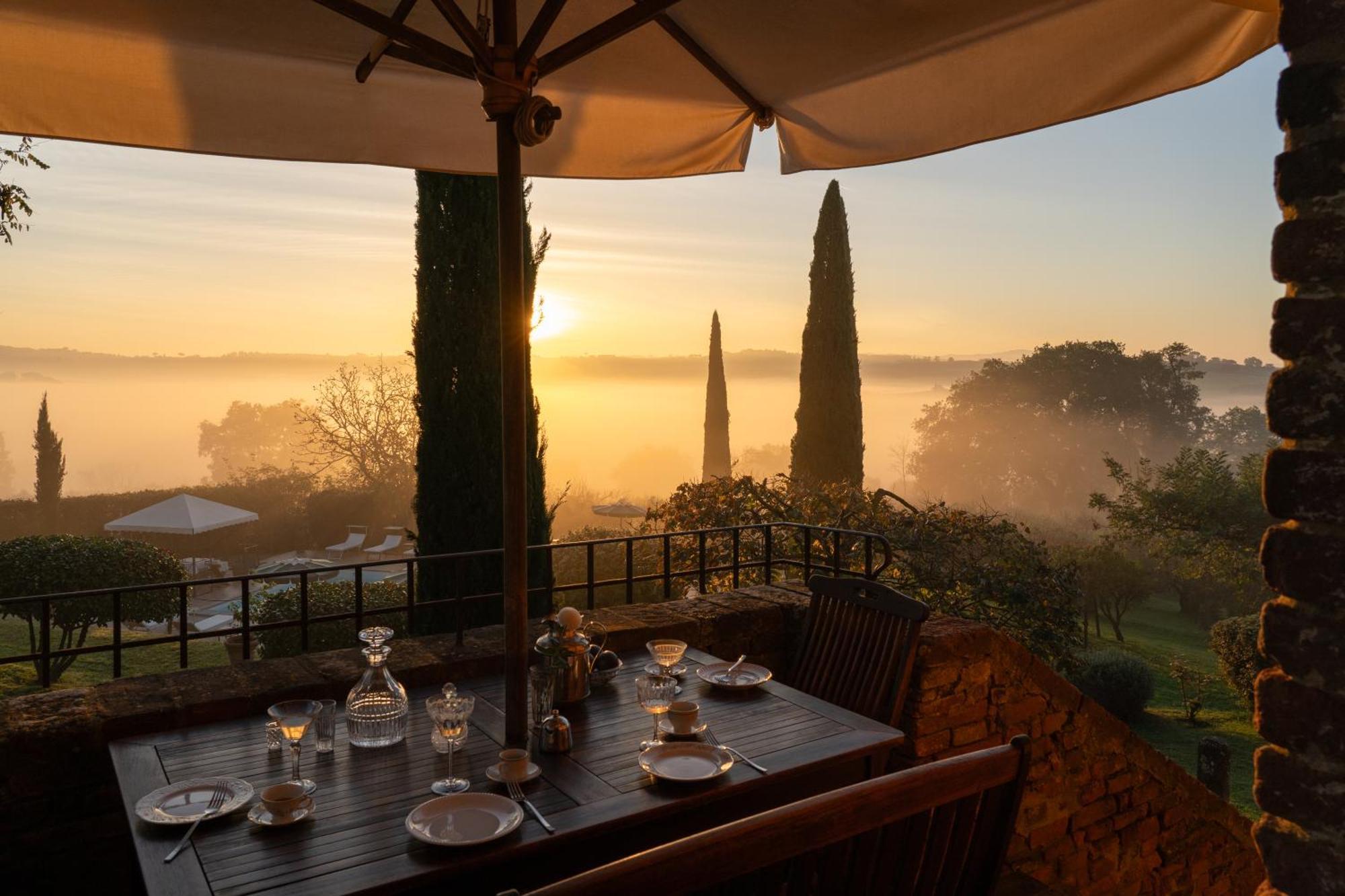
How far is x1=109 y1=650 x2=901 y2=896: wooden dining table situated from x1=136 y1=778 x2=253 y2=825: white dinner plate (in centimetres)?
A: 2

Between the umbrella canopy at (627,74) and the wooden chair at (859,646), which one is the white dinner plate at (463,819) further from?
the umbrella canopy at (627,74)

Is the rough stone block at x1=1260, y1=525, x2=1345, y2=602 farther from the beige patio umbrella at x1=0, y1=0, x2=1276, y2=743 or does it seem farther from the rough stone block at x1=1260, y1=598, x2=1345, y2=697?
the beige patio umbrella at x1=0, y1=0, x2=1276, y2=743

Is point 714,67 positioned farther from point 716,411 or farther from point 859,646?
point 716,411

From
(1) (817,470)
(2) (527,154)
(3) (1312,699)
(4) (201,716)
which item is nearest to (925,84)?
(2) (527,154)

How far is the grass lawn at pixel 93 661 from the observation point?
8.91 meters

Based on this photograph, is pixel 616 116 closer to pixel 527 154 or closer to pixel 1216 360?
pixel 527 154

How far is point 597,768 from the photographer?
191 centimetres

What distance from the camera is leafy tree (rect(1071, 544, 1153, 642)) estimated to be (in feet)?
49.9

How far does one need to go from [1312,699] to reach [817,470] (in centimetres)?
1403

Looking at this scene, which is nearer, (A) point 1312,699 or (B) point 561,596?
(A) point 1312,699

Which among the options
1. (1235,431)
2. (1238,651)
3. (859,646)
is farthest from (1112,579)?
(859,646)

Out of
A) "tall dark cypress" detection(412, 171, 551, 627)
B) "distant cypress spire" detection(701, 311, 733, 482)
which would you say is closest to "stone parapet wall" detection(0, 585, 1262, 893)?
"tall dark cypress" detection(412, 171, 551, 627)

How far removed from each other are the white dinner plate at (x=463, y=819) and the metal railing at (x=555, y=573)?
3.74 ft

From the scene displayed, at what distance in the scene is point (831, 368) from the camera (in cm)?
1526
